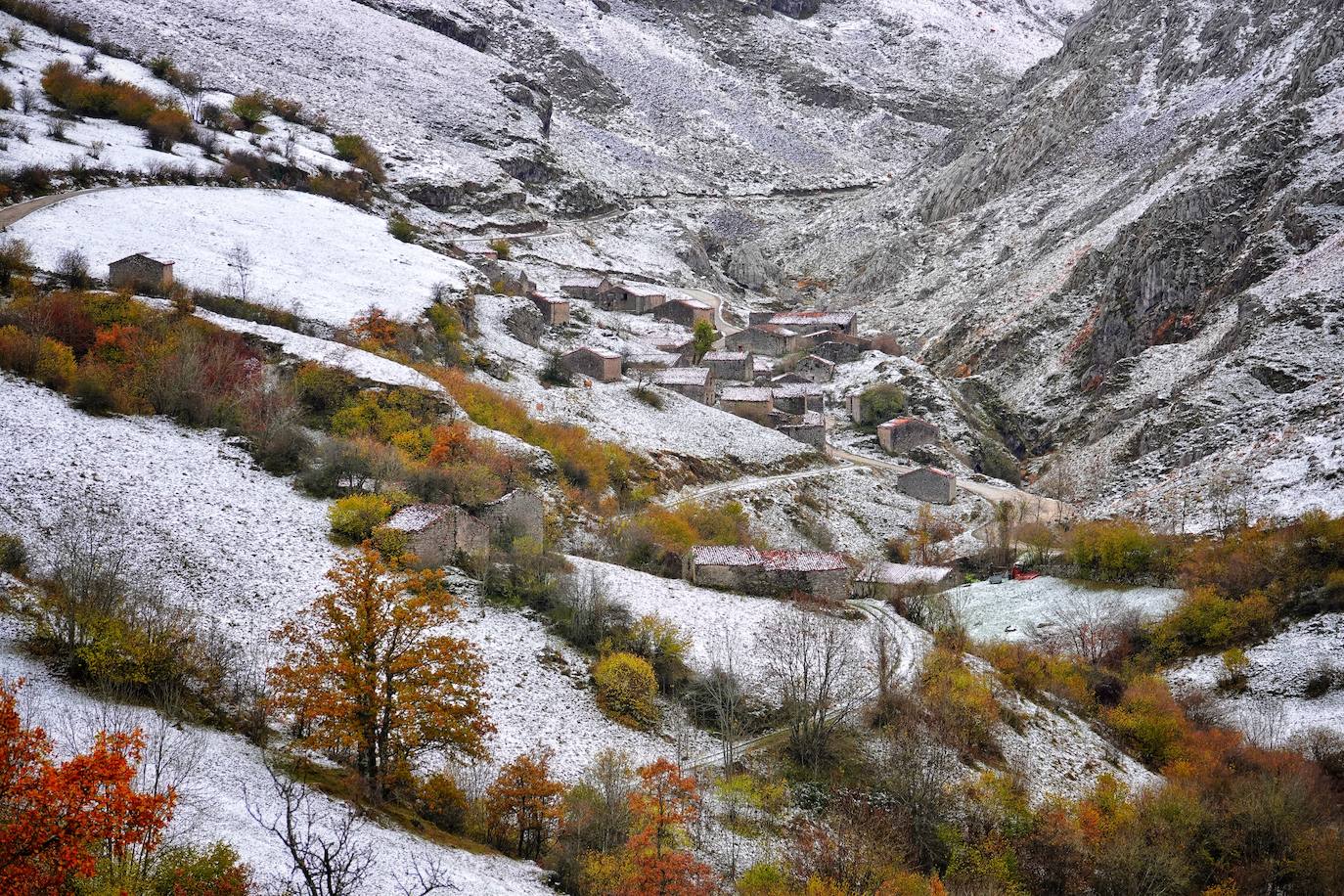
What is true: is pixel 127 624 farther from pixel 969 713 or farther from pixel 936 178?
pixel 936 178

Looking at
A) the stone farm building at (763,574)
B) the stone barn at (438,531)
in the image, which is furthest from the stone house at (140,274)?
the stone farm building at (763,574)

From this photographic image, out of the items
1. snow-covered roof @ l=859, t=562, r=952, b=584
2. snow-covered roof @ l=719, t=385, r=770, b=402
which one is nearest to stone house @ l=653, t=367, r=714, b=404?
snow-covered roof @ l=719, t=385, r=770, b=402

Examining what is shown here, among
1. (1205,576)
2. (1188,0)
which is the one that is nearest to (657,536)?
(1205,576)

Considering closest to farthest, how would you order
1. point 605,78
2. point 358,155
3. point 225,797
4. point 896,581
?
point 225,797, point 896,581, point 358,155, point 605,78

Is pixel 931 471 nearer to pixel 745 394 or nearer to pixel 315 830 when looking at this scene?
pixel 745 394

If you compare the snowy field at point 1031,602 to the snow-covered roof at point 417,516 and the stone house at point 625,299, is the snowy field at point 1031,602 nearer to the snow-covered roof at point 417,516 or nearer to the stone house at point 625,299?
the snow-covered roof at point 417,516

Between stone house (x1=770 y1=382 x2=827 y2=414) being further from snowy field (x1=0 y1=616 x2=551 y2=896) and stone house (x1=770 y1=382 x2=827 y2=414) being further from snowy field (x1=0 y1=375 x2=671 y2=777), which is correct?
→ snowy field (x1=0 y1=616 x2=551 y2=896)

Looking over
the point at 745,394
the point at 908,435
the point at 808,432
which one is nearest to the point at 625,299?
the point at 745,394
